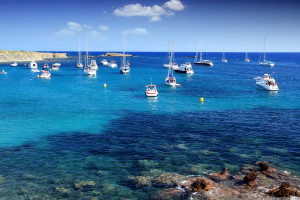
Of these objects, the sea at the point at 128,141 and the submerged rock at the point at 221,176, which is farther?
the sea at the point at 128,141

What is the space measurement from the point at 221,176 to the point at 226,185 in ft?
5.45

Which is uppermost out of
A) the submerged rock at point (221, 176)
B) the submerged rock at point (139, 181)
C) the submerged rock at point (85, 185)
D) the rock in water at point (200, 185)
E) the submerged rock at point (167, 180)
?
the rock in water at point (200, 185)

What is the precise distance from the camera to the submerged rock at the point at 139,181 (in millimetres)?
21697

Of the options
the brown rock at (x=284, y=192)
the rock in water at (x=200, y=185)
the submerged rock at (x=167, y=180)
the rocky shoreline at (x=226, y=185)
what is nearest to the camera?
the brown rock at (x=284, y=192)

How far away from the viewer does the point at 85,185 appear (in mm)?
21859

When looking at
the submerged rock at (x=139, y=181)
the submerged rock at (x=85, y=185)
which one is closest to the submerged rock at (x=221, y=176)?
the submerged rock at (x=139, y=181)

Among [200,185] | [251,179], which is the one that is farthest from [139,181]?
[251,179]

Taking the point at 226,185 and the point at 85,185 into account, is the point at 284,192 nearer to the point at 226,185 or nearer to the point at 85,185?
the point at 226,185

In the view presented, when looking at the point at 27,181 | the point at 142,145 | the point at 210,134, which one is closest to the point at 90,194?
→ the point at 27,181

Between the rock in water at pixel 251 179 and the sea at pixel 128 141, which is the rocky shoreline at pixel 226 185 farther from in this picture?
the sea at pixel 128 141

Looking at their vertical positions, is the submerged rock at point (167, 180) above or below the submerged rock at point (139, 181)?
above

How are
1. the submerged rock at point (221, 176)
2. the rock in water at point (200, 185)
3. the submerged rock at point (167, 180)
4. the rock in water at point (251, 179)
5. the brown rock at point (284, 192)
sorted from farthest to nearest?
the submerged rock at point (221, 176), the submerged rock at point (167, 180), the rock in water at point (251, 179), the rock in water at point (200, 185), the brown rock at point (284, 192)

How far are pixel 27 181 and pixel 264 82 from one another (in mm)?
71882

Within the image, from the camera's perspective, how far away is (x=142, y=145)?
3123 cm
